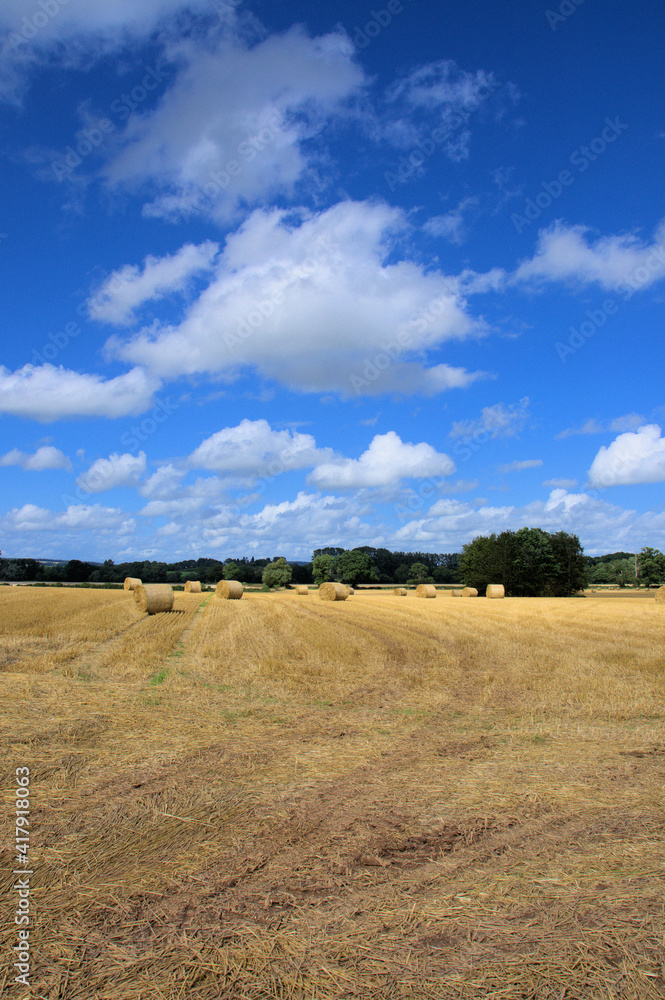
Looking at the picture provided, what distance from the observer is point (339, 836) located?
169 inches

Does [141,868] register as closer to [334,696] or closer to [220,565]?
[334,696]

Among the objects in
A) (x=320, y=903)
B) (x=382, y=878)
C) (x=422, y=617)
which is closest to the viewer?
(x=320, y=903)

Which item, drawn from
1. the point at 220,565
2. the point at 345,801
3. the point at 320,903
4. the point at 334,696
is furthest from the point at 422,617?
the point at 220,565

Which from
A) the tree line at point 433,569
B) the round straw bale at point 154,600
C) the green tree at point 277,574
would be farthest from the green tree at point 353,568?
the round straw bale at point 154,600

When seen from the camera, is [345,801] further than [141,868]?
Yes

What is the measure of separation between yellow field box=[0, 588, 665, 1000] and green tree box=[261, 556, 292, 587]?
7605 cm

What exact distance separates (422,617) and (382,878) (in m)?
22.0

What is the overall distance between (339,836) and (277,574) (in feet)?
272

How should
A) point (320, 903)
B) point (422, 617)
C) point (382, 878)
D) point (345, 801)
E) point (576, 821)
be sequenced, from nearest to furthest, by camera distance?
1. point (320, 903)
2. point (382, 878)
3. point (576, 821)
4. point (345, 801)
5. point (422, 617)

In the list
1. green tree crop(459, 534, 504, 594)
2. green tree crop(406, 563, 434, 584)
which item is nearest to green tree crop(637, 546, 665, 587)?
green tree crop(406, 563, 434, 584)

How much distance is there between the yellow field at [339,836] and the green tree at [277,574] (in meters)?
76.0

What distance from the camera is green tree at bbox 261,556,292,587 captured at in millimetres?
85375

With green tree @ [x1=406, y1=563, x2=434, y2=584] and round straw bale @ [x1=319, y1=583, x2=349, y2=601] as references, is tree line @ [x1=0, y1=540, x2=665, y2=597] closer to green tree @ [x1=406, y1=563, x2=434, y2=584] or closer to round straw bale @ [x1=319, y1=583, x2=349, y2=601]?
green tree @ [x1=406, y1=563, x2=434, y2=584]

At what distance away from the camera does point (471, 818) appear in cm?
464
